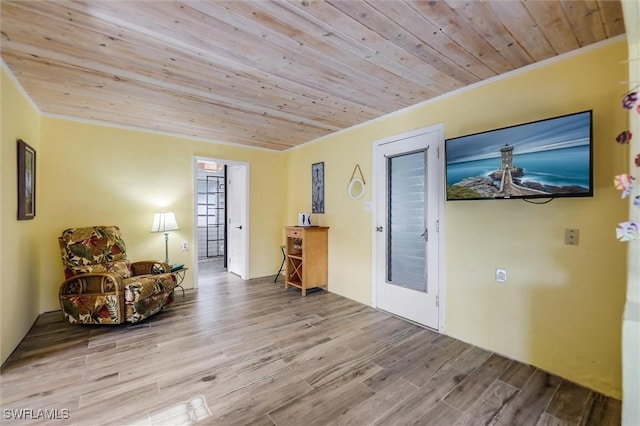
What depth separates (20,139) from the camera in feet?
8.27

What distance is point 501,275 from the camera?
7.74ft

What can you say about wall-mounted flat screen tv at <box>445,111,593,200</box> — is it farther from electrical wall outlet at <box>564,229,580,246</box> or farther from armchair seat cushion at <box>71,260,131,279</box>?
armchair seat cushion at <box>71,260,131,279</box>

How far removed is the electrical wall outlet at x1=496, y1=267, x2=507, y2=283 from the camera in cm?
234

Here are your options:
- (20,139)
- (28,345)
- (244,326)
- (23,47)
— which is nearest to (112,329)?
(28,345)

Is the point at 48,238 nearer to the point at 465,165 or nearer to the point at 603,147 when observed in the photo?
the point at 465,165

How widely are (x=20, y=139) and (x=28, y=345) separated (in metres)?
1.87

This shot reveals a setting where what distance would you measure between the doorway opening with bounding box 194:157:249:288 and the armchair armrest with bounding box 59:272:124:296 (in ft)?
4.80

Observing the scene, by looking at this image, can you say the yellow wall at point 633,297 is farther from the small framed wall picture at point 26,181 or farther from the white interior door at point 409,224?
the small framed wall picture at point 26,181

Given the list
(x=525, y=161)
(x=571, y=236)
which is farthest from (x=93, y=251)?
(x=571, y=236)

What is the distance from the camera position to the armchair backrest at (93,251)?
3.00m

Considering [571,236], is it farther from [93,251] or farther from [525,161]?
[93,251]

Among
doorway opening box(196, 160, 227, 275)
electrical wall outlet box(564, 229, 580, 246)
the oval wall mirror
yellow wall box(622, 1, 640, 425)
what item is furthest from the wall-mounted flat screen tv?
doorway opening box(196, 160, 227, 275)

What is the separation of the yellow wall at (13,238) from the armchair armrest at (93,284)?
1.07ft

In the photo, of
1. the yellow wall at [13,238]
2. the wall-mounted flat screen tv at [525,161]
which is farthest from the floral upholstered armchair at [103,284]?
the wall-mounted flat screen tv at [525,161]
